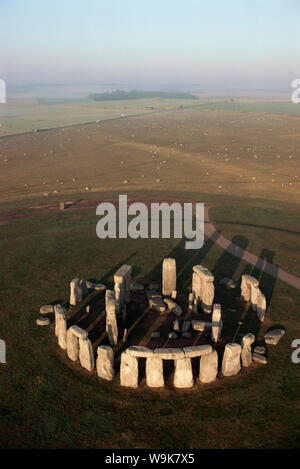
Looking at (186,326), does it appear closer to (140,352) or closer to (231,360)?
(231,360)

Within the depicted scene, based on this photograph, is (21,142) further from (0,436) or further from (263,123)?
(0,436)

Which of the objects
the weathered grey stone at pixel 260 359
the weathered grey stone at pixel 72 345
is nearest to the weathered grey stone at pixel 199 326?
the weathered grey stone at pixel 260 359

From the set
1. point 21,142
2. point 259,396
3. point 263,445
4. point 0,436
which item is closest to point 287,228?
point 259,396

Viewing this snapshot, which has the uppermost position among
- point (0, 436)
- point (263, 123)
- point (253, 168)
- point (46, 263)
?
point (263, 123)

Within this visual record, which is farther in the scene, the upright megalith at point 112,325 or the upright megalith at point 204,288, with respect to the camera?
the upright megalith at point 204,288

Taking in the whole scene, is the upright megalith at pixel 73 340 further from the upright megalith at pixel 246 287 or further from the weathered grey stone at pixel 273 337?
the upright megalith at pixel 246 287

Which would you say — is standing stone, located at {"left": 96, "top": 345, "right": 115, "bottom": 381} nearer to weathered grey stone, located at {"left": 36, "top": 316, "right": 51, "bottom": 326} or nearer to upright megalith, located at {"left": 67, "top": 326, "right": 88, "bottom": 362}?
upright megalith, located at {"left": 67, "top": 326, "right": 88, "bottom": 362}
